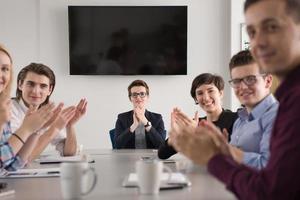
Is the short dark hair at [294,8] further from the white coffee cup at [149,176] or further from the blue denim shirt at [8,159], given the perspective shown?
the blue denim shirt at [8,159]

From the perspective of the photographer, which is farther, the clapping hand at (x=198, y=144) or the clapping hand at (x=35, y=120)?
the clapping hand at (x=35, y=120)

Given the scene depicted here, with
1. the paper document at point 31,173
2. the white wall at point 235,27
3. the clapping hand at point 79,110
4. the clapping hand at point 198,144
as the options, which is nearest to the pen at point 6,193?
the paper document at point 31,173

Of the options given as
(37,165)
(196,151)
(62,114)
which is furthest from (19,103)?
(196,151)

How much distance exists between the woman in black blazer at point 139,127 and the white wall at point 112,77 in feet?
3.51

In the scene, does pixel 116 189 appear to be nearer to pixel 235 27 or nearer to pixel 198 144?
pixel 198 144

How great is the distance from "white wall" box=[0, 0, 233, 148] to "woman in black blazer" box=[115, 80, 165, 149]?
3.51 ft

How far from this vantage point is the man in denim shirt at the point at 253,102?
6.45 ft

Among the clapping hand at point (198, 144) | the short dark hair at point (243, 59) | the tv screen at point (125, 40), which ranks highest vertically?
the tv screen at point (125, 40)

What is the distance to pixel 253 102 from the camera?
212 cm

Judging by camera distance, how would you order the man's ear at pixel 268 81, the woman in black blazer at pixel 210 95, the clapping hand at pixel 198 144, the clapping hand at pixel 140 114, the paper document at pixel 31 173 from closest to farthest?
the clapping hand at pixel 198 144, the paper document at pixel 31 173, the man's ear at pixel 268 81, the woman in black blazer at pixel 210 95, the clapping hand at pixel 140 114

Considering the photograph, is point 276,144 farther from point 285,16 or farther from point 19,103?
point 19,103

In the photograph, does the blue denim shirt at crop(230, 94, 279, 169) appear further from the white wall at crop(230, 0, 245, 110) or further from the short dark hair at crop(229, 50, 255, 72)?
the white wall at crop(230, 0, 245, 110)

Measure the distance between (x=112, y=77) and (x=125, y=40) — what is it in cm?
46

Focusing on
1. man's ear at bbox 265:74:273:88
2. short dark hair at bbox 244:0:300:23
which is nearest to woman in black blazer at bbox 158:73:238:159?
man's ear at bbox 265:74:273:88
